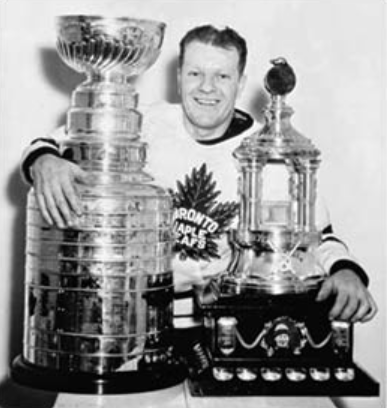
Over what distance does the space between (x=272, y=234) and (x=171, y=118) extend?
0.34 m

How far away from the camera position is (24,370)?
4.30 feet

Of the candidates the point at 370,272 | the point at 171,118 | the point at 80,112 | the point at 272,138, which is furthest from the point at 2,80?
the point at 370,272

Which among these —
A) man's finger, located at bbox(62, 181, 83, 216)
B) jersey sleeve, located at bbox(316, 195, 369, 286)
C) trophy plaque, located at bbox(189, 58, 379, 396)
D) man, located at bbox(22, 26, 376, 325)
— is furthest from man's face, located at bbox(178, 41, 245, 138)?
man's finger, located at bbox(62, 181, 83, 216)

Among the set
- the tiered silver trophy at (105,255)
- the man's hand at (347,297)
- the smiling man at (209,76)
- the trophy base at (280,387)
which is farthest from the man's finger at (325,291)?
the smiling man at (209,76)

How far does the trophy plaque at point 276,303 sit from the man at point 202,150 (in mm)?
107

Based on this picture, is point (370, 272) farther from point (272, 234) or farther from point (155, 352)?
point (155, 352)

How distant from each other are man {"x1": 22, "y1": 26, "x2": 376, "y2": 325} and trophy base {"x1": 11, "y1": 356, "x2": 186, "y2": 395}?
0.86 ft

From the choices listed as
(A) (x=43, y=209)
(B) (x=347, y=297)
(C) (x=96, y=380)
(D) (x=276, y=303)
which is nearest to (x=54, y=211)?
(A) (x=43, y=209)

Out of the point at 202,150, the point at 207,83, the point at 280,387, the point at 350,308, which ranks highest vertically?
the point at 207,83

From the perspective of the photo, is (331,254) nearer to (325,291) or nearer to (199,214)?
(325,291)

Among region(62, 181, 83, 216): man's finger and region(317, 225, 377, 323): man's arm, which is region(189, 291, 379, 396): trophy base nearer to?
region(317, 225, 377, 323): man's arm

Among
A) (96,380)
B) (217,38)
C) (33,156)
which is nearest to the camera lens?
(96,380)

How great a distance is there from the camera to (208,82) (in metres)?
1.52

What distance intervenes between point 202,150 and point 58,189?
367mm
